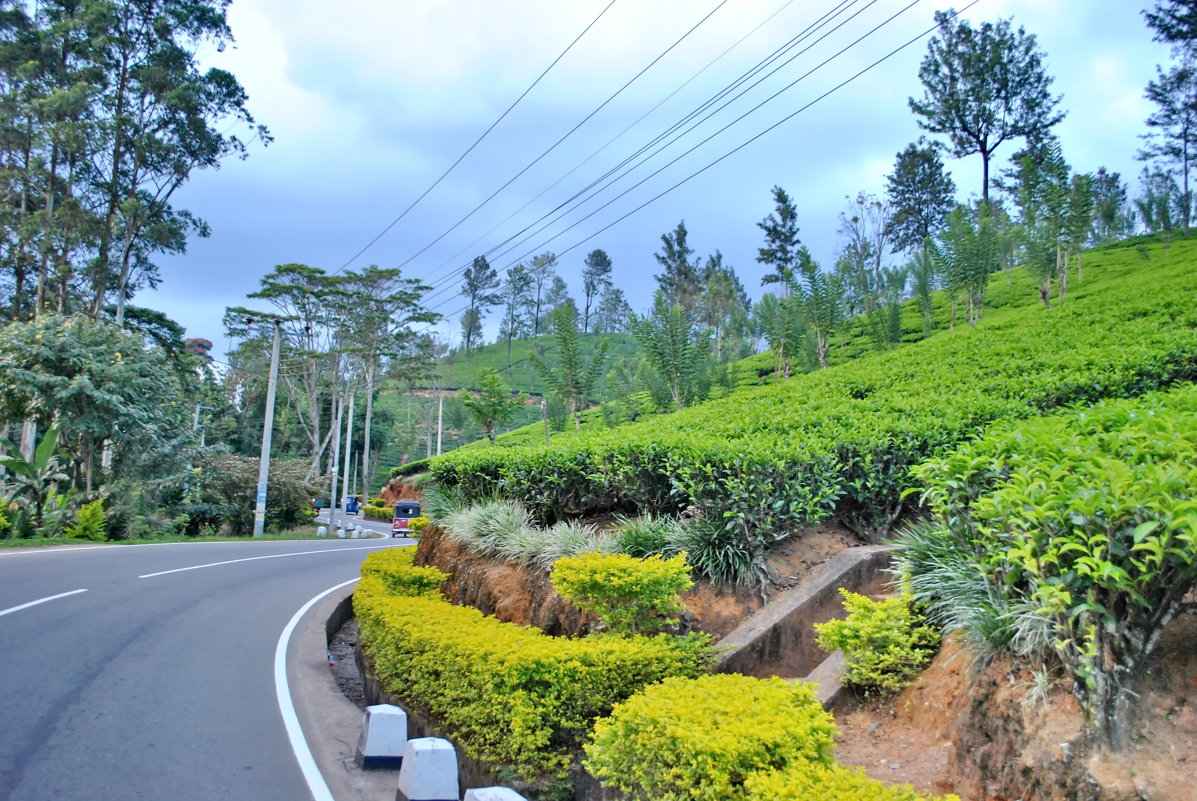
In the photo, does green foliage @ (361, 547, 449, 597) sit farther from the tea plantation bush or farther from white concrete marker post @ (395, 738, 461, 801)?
white concrete marker post @ (395, 738, 461, 801)

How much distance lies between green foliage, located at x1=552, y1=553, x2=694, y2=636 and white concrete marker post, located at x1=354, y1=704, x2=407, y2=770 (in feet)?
4.99

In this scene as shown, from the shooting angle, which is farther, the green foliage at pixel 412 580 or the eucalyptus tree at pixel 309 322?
the eucalyptus tree at pixel 309 322

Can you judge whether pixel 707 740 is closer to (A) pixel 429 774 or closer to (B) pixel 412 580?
(A) pixel 429 774

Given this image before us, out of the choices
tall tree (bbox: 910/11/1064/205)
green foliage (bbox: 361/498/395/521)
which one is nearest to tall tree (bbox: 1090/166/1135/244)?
tall tree (bbox: 910/11/1064/205)

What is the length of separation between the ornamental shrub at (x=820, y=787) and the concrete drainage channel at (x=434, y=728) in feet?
4.64

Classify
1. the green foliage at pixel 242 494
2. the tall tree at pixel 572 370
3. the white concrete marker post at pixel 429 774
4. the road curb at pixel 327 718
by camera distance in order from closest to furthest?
the white concrete marker post at pixel 429 774 → the road curb at pixel 327 718 → the tall tree at pixel 572 370 → the green foliage at pixel 242 494

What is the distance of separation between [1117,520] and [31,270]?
117 feet

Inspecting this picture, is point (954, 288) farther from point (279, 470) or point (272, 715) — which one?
point (279, 470)

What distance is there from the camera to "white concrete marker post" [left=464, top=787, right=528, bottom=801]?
12.6 ft

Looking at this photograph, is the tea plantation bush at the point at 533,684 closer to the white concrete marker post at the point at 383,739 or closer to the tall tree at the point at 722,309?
the white concrete marker post at the point at 383,739

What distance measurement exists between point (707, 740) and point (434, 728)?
302 centimetres

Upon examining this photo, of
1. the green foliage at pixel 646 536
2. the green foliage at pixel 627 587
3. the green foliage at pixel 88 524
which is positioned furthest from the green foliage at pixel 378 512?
the green foliage at pixel 627 587

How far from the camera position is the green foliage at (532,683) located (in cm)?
495

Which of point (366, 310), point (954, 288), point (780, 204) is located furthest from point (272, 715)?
point (780, 204)
